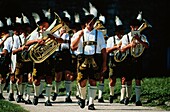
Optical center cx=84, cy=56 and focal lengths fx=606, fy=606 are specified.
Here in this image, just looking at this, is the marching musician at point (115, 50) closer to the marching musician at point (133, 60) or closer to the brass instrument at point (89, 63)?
the marching musician at point (133, 60)

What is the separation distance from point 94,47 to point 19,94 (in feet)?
10.5

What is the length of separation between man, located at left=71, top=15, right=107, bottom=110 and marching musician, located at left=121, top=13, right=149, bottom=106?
1282 mm

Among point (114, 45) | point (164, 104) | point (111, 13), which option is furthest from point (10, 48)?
point (111, 13)

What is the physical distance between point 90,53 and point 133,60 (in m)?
1.96

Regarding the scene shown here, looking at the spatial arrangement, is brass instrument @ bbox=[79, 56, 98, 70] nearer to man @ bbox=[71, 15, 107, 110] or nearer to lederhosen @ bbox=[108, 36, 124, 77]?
man @ bbox=[71, 15, 107, 110]

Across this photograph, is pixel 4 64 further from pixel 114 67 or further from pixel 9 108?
pixel 9 108

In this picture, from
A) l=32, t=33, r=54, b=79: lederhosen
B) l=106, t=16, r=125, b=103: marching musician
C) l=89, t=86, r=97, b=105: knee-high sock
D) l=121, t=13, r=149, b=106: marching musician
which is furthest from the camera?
l=106, t=16, r=125, b=103: marching musician

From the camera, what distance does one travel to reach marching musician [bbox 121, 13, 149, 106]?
15.2 meters

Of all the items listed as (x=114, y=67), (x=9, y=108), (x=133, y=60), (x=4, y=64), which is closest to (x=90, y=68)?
(x=133, y=60)

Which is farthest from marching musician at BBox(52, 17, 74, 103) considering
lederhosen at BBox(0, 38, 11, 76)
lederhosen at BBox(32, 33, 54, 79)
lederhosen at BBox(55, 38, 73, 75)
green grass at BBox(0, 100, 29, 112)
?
green grass at BBox(0, 100, 29, 112)

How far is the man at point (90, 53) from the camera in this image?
1400 centimetres

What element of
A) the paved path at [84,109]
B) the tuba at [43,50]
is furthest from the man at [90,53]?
the tuba at [43,50]

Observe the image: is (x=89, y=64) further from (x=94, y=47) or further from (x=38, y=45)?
(x=38, y=45)

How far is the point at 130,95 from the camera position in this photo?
52.4 ft
